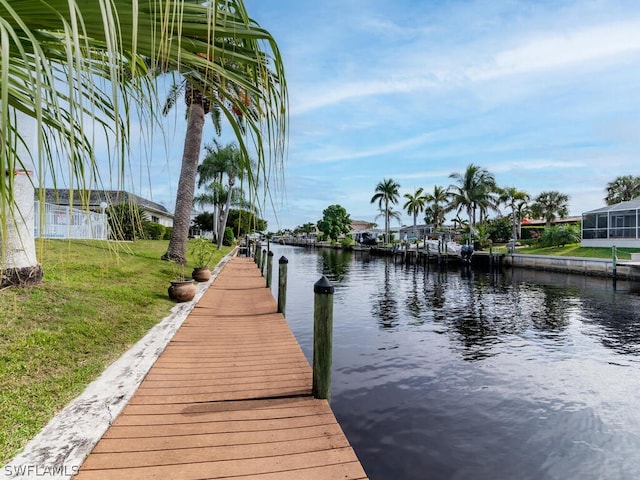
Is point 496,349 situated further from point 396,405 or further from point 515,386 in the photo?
point 396,405

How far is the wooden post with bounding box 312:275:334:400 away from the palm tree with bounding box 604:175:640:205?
2826 inches

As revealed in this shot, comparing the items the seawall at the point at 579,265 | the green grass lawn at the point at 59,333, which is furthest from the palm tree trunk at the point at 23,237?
the seawall at the point at 579,265

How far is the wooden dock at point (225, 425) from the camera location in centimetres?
302

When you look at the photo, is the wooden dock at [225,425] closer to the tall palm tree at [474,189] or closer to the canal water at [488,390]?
the canal water at [488,390]

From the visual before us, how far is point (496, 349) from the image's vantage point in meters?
10.0

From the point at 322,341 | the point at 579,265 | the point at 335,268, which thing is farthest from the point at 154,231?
the point at 579,265

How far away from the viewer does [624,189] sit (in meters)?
60.0

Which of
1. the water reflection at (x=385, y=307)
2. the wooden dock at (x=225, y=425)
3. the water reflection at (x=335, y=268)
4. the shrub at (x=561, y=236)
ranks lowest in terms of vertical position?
the water reflection at (x=385, y=307)

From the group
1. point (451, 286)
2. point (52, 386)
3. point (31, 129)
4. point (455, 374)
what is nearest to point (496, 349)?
point (455, 374)

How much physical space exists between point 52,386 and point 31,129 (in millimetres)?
4592

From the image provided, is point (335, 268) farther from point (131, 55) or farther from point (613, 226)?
point (131, 55)

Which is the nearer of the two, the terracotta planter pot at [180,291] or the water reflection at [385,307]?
the terracotta planter pot at [180,291]

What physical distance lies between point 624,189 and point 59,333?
3005 inches

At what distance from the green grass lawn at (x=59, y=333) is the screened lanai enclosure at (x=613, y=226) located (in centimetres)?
3811
